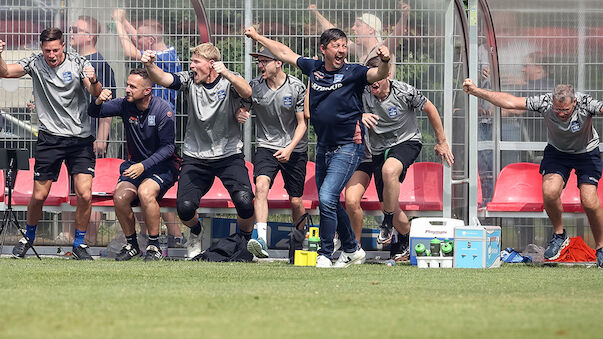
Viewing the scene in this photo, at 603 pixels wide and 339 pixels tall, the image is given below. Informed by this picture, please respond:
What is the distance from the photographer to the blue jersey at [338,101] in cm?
1059

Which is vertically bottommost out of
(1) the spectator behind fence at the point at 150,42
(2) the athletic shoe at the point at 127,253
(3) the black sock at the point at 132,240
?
(2) the athletic shoe at the point at 127,253

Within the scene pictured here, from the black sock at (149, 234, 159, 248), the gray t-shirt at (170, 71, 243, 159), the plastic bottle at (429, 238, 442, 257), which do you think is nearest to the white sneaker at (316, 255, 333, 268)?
the plastic bottle at (429, 238, 442, 257)

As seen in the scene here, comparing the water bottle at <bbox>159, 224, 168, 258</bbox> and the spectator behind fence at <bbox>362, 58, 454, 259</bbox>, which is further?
the water bottle at <bbox>159, 224, 168, 258</bbox>

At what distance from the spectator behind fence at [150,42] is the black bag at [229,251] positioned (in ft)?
6.52

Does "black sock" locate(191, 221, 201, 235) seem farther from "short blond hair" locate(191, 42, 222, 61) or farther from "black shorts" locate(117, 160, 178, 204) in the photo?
"short blond hair" locate(191, 42, 222, 61)

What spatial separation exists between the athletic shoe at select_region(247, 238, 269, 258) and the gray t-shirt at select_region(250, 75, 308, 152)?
127 cm

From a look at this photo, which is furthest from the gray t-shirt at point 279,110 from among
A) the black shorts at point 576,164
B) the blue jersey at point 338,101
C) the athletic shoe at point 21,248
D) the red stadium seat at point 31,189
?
the athletic shoe at point 21,248

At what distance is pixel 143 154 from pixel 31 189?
5.62 feet

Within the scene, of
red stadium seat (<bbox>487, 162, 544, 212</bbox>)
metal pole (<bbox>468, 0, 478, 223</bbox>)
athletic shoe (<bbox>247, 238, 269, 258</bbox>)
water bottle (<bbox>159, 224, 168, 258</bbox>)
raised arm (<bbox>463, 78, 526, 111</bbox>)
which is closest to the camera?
athletic shoe (<bbox>247, 238, 269, 258</bbox>)

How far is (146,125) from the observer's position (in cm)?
A: 1227

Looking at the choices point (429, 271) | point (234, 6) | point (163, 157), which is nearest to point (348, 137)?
point (429, 271)

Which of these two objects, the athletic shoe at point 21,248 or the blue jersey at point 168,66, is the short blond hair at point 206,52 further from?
the athletic shoe at point 21,248

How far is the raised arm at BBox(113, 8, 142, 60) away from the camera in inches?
523

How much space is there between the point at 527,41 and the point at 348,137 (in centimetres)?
A: 393
